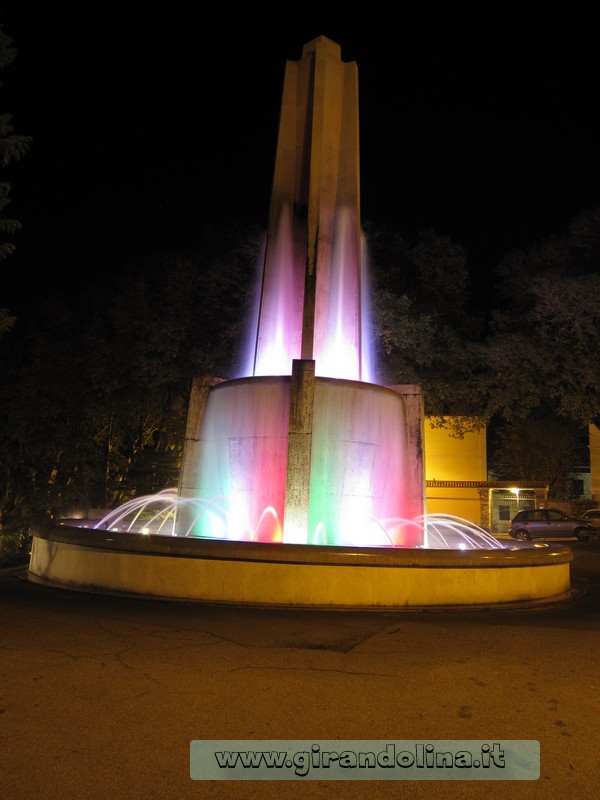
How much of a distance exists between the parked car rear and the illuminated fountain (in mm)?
10884

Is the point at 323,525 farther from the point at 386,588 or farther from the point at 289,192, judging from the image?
the point at 289,192

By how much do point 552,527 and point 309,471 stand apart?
60.8 feet

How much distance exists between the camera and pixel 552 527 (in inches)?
991

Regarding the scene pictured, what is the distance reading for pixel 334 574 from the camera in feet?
26.3

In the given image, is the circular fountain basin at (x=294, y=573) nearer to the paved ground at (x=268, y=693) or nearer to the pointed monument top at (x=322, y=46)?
the paved ground at (x=268, y=693)

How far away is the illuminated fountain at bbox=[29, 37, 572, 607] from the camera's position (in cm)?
815

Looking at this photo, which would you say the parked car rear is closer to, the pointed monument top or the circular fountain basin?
the circular fountain basin

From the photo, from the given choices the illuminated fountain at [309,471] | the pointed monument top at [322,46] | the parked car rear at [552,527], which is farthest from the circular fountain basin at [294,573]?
the parked car rear at [552,527]

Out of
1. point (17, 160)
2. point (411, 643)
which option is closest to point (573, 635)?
point (411, 643)

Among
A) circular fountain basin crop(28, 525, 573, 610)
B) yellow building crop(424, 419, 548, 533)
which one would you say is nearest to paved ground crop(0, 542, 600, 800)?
circular fountain basin crop(28, 525, 573, 610)

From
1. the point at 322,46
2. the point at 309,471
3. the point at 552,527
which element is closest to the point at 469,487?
the point at 552,527

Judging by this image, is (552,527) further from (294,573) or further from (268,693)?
(268,693)

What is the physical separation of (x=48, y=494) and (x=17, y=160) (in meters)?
16.5

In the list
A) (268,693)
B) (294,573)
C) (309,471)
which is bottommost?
(268,693)
